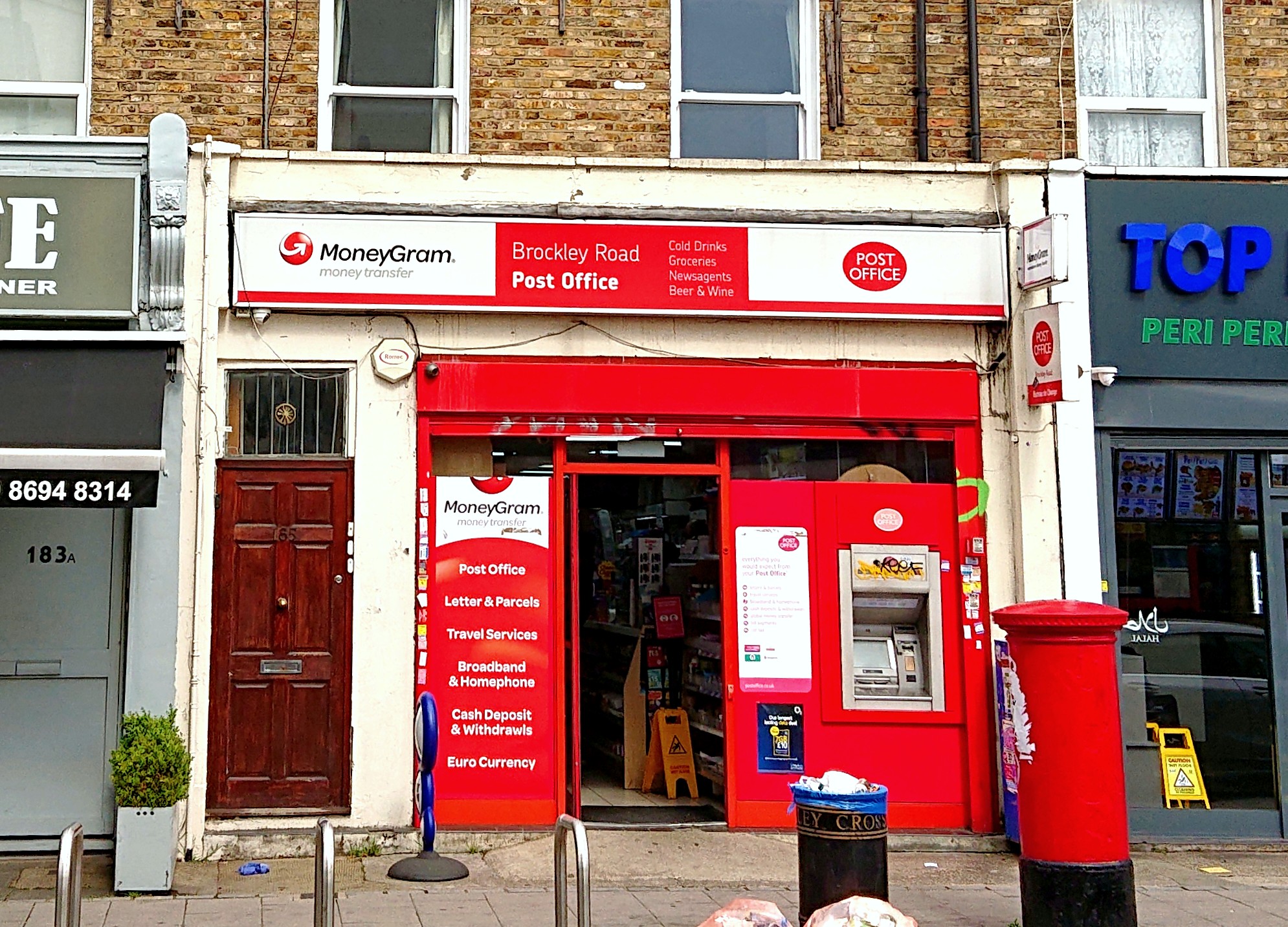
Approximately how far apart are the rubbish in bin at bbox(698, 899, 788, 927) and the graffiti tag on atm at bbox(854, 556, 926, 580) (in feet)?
12.3

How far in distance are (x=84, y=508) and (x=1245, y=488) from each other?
8175 millimetres

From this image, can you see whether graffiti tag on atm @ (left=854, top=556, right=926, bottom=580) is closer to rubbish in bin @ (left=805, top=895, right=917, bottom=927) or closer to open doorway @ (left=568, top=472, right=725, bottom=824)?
open doorway @ (left=568, top=472, right=725, bottom=824)

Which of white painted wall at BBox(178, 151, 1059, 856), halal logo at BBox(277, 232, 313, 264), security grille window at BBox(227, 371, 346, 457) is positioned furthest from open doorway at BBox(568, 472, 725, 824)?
halal logo at BBox(277, 232, 313, 264)

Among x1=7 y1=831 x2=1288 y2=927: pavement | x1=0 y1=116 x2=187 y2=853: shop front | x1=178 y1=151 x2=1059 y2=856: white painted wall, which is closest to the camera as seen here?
x1=7 y1=831 x2=1288 y2=927: pavement

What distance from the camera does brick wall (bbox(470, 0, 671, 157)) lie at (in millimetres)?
9711

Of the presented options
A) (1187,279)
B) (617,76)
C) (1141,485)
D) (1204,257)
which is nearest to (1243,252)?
(1204,257)

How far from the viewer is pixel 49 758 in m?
8.78

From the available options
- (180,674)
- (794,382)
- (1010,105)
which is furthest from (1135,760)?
(180,674)

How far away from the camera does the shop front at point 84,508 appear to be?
8.58 metres

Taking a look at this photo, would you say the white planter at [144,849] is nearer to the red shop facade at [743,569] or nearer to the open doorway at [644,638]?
the red shop facade at [743,569]

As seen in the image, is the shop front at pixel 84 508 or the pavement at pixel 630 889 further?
the shop front at pixel 84 508

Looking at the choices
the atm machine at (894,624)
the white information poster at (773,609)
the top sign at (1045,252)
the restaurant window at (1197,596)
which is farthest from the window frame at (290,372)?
the restaurant window at (1197,596)

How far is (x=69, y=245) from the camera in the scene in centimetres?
877

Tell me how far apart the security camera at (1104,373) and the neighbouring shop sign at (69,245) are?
21.8 feet
